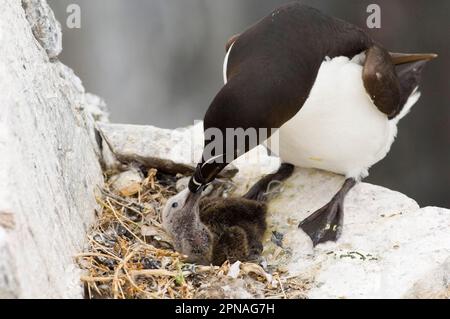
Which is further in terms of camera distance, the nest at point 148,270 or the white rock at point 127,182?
the white rock at point 127,182

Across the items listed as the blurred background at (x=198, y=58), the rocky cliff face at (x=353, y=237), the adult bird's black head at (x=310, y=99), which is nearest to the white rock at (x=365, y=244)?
the rocky cliff face at (x=353, y=237)

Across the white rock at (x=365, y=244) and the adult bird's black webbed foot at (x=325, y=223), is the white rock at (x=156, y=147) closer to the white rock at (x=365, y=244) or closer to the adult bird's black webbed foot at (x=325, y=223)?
the white rock at (x=365, y=244)

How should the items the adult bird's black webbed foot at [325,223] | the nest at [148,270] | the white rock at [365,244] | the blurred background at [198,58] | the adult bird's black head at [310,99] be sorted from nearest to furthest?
the nest at [148,270], the white rock at [365,244], the adult bird's black head at [310,99], the adult bird's black webbed foot at [325,223], the blurred background at [198,58]

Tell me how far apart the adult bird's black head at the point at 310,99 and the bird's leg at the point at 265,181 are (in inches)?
4.1

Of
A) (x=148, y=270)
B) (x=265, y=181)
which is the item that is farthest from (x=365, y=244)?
(x=148, y=270)

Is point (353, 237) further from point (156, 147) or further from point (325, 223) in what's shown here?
point (156, 147)

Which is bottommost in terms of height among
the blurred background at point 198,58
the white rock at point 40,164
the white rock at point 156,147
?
the blurred background at point 198,58

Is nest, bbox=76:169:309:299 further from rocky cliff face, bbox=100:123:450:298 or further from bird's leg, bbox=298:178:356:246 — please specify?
bird's leg, bbox=298:178:356:246

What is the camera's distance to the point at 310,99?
643 cm

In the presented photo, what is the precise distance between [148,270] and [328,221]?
1503 millimetres

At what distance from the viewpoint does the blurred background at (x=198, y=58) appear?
13305 mm

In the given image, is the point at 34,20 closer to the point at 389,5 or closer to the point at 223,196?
the point at 223,196

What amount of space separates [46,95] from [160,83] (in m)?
7.92
